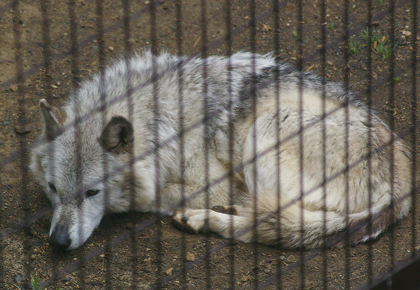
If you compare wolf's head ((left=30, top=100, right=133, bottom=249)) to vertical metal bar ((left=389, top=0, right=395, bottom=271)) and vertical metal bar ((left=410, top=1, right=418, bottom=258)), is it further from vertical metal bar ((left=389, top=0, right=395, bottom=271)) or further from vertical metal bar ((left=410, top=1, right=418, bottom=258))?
vertical metal bar ((left=410, top=1, right=418, bottom=258))

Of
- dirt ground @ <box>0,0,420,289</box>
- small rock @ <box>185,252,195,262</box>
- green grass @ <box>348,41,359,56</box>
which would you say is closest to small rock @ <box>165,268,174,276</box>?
dirt ground @ <box>0,0,420,289</box>

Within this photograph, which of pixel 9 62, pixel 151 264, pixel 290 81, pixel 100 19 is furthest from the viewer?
pixel 100 19

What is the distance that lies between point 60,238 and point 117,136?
0.86 m


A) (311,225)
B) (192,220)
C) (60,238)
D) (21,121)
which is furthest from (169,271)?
(21,121)

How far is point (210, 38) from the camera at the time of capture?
589 cm

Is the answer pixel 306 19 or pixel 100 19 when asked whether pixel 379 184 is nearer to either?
pixel 306 19

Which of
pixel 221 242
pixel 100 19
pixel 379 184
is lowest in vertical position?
pixel 221 242

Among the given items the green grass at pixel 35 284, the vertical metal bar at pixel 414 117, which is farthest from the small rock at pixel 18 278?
the vertical metal bar at pixel 414 117

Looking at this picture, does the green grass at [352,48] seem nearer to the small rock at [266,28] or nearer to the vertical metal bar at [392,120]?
the vertical metal bar at [392,120]

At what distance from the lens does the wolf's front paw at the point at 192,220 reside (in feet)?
13.7

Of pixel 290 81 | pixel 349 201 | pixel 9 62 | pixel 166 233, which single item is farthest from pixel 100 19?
pixel 349 201

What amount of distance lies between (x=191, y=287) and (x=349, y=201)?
4.80ft

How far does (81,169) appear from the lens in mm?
3912

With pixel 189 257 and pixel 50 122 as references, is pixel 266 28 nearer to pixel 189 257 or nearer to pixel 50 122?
pixel 50 122
